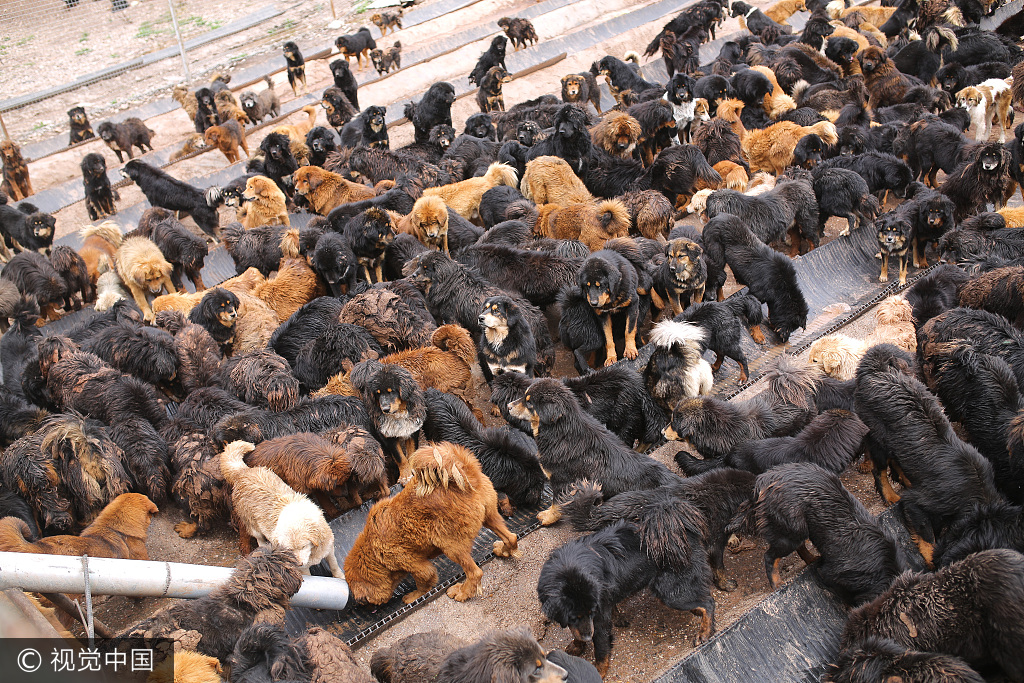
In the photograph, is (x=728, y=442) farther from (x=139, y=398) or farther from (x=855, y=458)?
(x=139, y=398)

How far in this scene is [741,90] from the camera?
10.6m

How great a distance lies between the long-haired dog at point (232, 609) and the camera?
3717 millimetres

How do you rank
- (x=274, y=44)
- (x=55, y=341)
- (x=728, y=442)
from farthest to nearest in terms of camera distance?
(x=274, y=44) < (x=55, y=341) < (x=728, y=442)

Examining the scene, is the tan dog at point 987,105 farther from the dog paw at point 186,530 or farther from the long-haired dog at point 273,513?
the dog paw at point 186,530

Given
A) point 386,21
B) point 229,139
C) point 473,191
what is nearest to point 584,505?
point 473,191

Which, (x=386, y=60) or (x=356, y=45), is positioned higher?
Answer: (x=356, y=45)

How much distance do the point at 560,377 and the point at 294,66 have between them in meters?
11.0

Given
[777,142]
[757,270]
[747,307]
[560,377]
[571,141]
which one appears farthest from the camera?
[777,142]

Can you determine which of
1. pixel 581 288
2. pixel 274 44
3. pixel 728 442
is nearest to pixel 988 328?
pixel 728 442

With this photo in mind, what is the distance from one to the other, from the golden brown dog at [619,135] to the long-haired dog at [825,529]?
6.03m

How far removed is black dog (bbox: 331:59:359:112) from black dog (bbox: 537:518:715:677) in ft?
34.6

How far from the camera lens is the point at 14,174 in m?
11.8

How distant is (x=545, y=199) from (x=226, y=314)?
11.7ft

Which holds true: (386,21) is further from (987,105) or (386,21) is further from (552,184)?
(987,105)
